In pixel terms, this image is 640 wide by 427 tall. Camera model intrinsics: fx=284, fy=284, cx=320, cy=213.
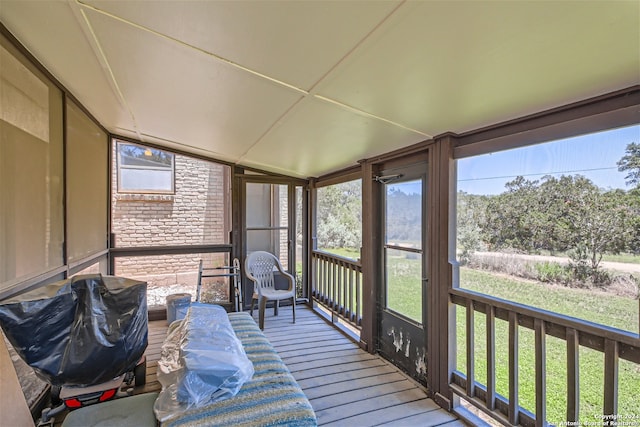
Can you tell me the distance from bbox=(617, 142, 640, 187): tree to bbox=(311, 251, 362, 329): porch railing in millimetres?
2736

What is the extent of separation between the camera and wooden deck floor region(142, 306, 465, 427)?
2297 mm

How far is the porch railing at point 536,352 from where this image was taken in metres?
1.51

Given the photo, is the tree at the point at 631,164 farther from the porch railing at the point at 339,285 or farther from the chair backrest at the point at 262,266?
the chair backrest at the point at 262,266

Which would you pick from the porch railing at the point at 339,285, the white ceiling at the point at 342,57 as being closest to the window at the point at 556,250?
the white ceiling at the point at 342,57

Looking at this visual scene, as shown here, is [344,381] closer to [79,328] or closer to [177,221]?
[79,328]

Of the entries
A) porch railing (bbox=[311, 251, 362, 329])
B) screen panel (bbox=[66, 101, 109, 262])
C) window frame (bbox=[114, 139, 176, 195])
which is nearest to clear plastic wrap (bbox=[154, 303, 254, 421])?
screen panel (bbox=[66, 101, 109, 262])

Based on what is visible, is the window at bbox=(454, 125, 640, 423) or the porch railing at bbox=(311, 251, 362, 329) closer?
the window at bbox=(454, 125, 640, 423)

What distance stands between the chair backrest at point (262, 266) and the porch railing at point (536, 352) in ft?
10.2

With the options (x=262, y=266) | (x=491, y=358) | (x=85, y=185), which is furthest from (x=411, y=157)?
(x=85, y=185)

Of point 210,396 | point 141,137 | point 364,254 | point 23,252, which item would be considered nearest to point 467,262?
point 364,254

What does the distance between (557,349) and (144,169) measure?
5.17m

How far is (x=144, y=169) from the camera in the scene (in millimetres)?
Result: 4367

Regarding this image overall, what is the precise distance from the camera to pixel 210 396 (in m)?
1.69

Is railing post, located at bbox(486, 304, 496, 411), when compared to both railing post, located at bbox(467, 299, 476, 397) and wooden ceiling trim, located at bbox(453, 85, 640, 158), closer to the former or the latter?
railing post, located at bbox(467, 299, 476, 397)
